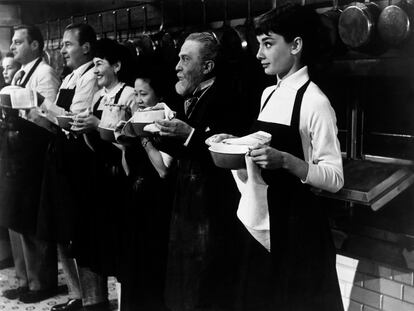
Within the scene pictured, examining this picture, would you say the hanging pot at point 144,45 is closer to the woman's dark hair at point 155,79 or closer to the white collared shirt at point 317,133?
the woman's dark hair at point 155,79

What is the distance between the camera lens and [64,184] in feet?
8.86

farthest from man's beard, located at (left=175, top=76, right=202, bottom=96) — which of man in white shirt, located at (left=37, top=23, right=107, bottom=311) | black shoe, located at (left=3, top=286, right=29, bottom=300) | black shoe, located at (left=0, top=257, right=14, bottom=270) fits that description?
black shoe, located at (left=0, top=257, right=14, bottom=270)

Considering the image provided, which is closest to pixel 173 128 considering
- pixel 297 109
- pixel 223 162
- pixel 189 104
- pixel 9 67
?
pixel 189 104

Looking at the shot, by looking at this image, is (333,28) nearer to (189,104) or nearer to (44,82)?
(189,104)

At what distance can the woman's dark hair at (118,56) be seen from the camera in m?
2.46

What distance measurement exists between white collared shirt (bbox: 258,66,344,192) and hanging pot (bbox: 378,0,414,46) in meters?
0.29

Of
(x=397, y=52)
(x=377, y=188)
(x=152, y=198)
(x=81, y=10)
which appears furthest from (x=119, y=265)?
(x=81, y=10)

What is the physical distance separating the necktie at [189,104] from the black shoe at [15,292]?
162 cm

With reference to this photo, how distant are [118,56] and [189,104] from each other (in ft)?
2.16

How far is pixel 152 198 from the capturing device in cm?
221

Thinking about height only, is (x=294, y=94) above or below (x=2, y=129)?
above

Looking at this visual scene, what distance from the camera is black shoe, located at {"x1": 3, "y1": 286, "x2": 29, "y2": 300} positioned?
3.04 m

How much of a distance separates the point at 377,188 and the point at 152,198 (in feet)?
2.75

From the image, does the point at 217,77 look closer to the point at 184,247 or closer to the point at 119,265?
the point at 184,247
